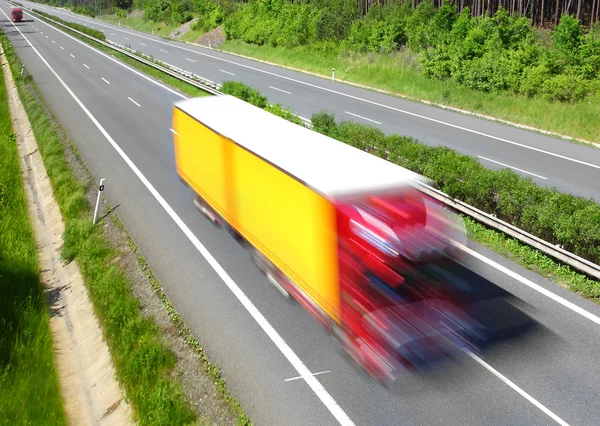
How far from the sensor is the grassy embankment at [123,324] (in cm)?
806

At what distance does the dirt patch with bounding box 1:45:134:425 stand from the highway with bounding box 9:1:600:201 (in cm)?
1278

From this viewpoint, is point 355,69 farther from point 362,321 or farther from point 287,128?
point 362,321

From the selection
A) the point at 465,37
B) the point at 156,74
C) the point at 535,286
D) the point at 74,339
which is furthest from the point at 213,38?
the point at 535,286

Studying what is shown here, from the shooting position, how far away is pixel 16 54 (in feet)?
162

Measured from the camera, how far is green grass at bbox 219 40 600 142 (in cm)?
2236

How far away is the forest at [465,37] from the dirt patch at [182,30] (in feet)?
31.0

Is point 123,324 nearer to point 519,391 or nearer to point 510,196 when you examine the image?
point 519,391

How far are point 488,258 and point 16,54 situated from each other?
163ft

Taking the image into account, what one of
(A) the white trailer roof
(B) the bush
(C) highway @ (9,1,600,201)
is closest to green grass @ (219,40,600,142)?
(C) highway @ (9,1,600,201)

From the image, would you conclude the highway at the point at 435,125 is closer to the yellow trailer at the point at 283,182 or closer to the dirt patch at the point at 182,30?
the yellow trailer at the point at 283,182

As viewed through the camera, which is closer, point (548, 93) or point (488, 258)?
point (488, 258)

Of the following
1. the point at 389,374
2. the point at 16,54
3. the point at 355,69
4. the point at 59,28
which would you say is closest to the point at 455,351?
the point at 389,374

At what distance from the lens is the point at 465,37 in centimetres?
3114

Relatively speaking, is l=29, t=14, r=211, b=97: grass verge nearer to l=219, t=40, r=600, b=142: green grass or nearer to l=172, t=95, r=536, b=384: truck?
l=219, t=40, r=600, b=142: green grass
